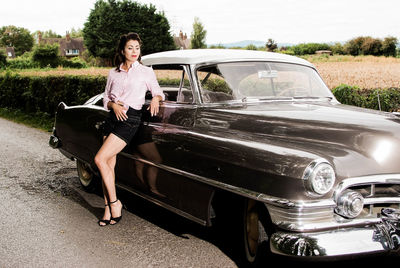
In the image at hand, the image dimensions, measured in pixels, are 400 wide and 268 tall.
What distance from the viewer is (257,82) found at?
4.57 m

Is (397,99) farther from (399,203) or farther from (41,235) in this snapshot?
(41,235)

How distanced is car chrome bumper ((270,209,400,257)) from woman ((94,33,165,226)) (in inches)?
76.5

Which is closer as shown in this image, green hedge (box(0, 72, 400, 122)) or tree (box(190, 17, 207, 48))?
green hedge (box(0, 72, 400, 122))

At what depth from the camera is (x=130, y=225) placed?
4.69 metres

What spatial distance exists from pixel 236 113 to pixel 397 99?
4986 mm

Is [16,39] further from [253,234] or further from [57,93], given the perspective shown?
[253,234]

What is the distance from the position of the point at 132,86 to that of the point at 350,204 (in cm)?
234

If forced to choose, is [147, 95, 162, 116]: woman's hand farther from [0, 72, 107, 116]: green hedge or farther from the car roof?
[0, 72, 107, 116]: green hedge

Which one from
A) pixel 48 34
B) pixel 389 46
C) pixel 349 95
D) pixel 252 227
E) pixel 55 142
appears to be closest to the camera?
pixel 252 227

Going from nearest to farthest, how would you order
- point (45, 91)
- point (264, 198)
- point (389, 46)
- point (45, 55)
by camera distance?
point (264, 198) → point (45, 91) → point (389, 46) → point (45, 55)

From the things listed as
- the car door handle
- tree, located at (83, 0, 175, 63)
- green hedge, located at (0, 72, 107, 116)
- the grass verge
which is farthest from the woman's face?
tree, located at (83, 0, 175, 63)

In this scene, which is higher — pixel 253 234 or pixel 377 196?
pixel 377 196

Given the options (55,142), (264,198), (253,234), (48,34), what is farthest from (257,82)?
(48,34)

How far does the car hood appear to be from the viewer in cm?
321
